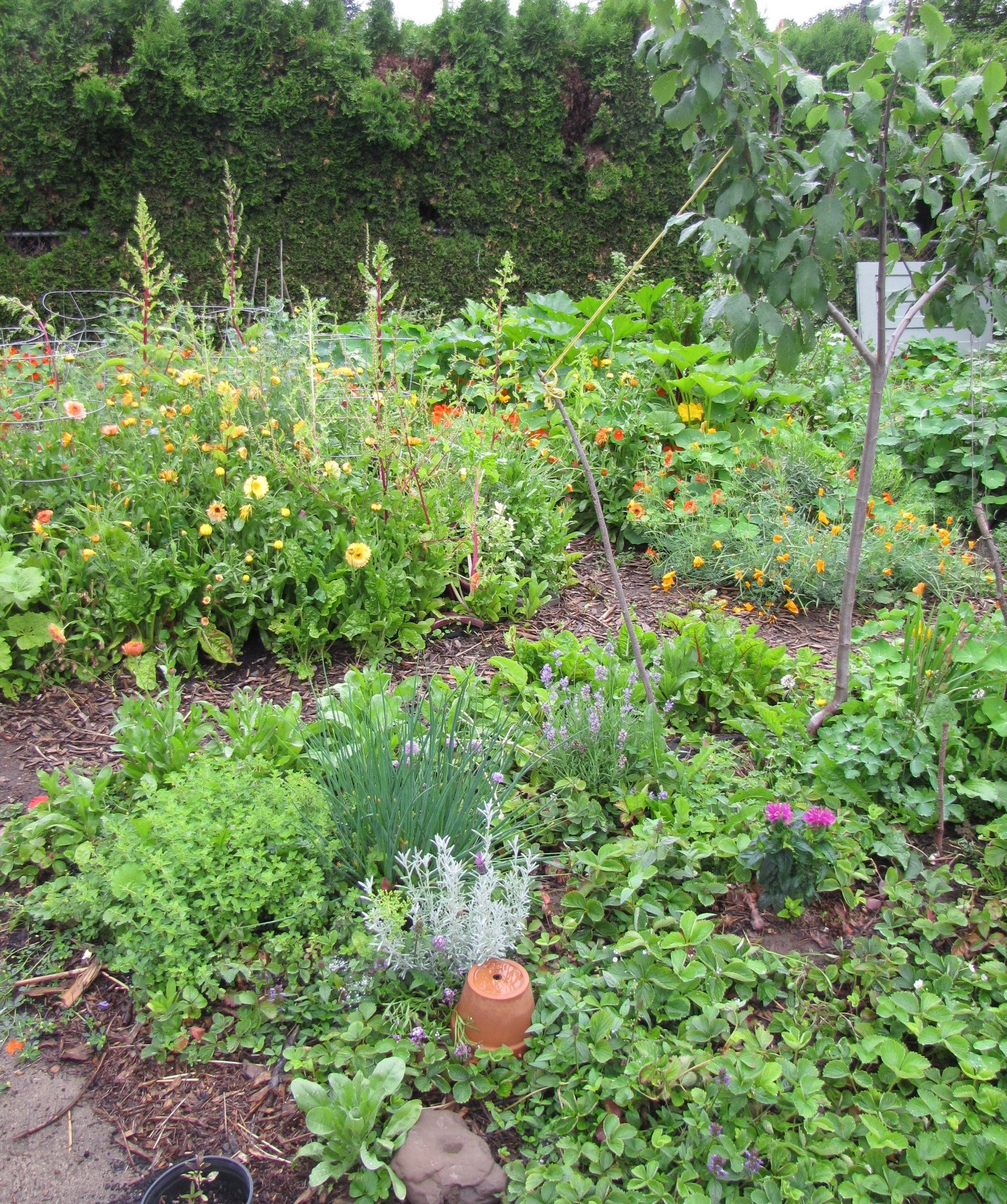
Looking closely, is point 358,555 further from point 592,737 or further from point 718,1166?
point 718,1166

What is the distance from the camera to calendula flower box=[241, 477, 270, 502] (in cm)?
294

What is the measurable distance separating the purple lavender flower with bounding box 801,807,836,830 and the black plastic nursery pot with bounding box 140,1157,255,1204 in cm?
131

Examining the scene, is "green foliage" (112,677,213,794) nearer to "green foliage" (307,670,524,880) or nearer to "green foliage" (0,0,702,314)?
"green foliage" (307,670,524,880)

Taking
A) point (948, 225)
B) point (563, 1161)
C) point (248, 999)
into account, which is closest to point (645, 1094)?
point (563, 1161)

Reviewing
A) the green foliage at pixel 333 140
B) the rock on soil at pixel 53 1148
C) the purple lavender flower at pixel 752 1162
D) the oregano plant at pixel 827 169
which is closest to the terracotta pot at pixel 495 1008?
the purple lavender flower at pixel 752 1162

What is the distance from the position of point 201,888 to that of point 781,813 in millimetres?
1283

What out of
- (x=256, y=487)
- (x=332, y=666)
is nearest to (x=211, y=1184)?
(x=332, y=666)

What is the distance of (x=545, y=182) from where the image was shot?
26.6 ft

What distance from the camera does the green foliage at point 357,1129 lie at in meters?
1.40

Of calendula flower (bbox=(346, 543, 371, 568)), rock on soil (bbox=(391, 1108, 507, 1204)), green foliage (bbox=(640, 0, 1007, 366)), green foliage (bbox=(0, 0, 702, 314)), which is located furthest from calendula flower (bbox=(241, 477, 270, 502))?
green foliage (bbox=(0, 0, 702, 314))

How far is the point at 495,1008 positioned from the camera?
1.58m

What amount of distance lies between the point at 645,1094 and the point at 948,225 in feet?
7.27

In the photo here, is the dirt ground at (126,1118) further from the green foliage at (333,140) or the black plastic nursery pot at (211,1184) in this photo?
the green foliage at (333,140)

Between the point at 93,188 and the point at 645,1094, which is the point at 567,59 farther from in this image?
the point at 645,1094
